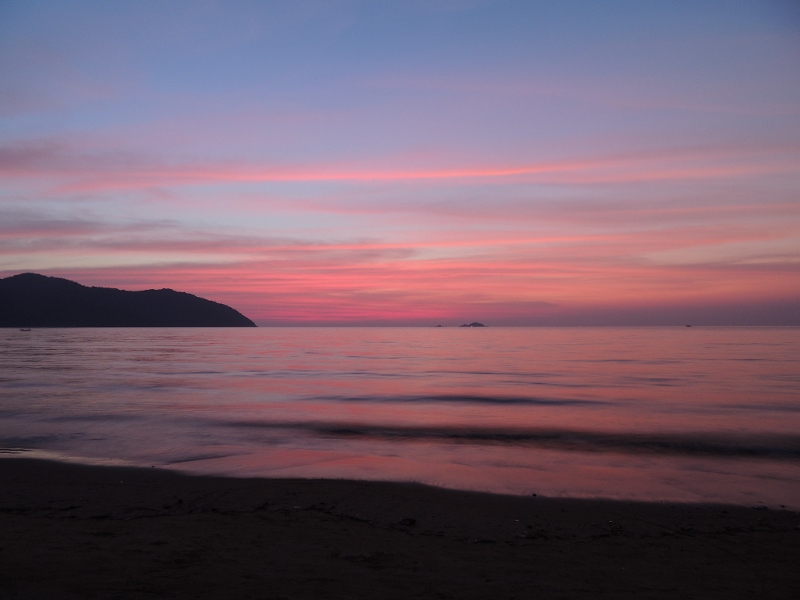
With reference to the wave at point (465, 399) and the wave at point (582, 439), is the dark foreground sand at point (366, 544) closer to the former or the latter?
the wave at point (582, 439)

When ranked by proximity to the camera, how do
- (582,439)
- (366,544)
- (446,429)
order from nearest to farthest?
(366,544), (582,439), (446,429)

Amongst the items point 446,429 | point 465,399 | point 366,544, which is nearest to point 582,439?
point 446,429

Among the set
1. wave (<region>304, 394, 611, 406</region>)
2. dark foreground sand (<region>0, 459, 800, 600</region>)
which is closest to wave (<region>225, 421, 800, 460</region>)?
dark foreground sand (<region>0, 459, 800, 600</region>)

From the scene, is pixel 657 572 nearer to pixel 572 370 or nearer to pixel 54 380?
pixel 54 380

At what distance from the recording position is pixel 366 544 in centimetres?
674

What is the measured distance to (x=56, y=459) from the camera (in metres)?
11.8

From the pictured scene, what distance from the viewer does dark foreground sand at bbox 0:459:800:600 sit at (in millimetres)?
5543

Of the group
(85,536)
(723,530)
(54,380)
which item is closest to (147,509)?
(85,536)

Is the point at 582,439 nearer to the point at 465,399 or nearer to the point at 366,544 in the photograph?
the point at 465,399

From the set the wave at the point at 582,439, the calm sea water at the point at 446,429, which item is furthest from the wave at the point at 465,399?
the wave at the point at 582,439

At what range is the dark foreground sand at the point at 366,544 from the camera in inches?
218

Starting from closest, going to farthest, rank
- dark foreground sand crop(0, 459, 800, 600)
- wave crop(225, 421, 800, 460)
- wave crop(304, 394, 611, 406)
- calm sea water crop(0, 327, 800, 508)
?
1. dark foreground sand crop(0, 459, 800, 600)
2. calm sea water crop(0, 327, 800, 508)
3. wave crop(225, 421, 800, 460)
4. wave crop(304, 394, 611, 406)

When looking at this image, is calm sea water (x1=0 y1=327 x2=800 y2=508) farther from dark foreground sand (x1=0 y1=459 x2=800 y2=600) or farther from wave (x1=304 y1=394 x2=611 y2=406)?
dark foreground sand (x1=0 y1=459 x2=800 y2=600)

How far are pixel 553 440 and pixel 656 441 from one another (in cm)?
273
